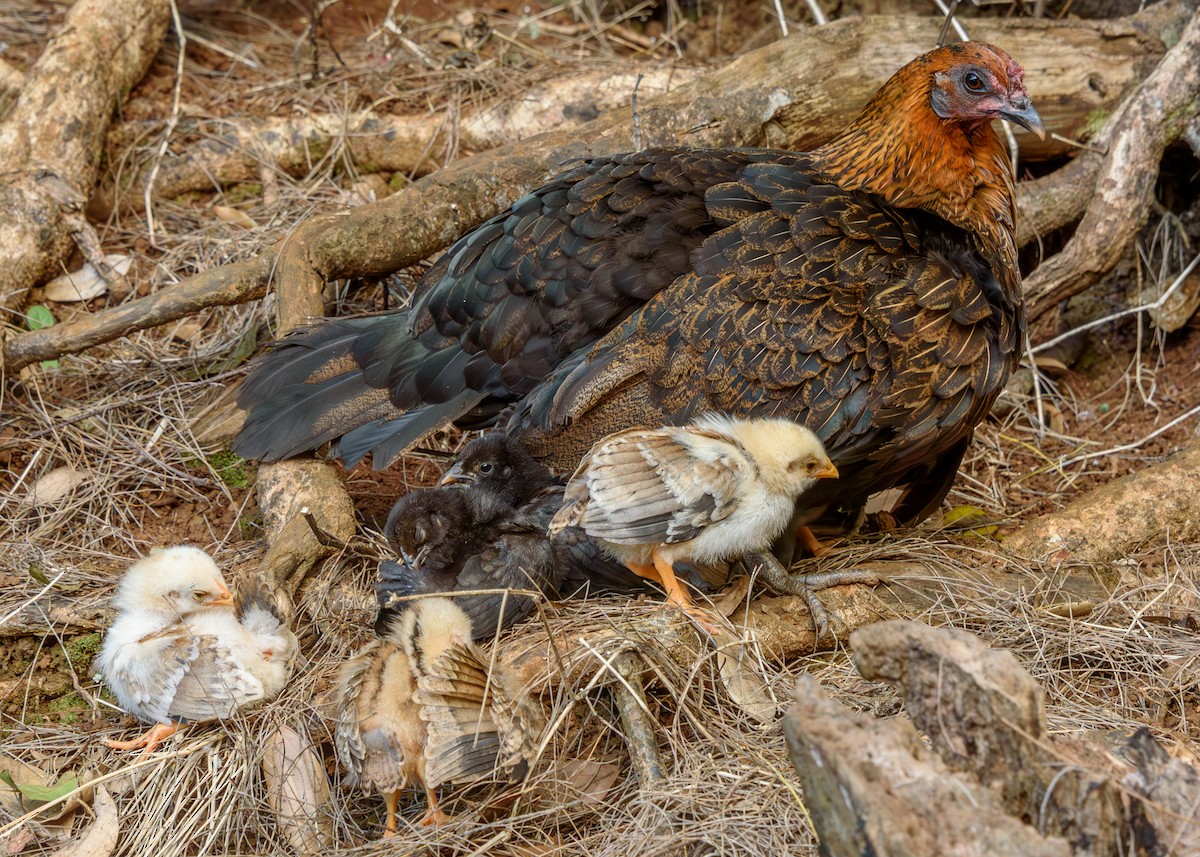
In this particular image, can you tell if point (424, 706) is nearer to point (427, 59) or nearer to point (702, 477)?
point (702, 477)

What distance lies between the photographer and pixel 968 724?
1892 mm

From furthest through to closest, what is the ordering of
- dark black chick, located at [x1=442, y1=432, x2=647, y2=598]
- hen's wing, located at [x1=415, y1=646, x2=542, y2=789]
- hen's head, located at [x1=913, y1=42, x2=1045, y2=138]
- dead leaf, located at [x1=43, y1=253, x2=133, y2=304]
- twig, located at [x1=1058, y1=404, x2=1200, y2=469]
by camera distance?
dead leaf, located at [x1=43, y1=253, x2=133, y2=304]
twig, located at [x1=1058, y1=404, x2=1200, y2=469]
hen's head, located at [x1=913, y1=42, x2=1045, y2=138]
dark black chick, located at [x1=442, y1=432, x2=647, y2=598]
hen's wing, located at [x1=415, y1=646, x2=542, y2=789]

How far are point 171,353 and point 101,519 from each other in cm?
94

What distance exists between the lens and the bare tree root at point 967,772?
173 centimetres

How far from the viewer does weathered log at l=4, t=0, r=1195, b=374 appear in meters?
4.29

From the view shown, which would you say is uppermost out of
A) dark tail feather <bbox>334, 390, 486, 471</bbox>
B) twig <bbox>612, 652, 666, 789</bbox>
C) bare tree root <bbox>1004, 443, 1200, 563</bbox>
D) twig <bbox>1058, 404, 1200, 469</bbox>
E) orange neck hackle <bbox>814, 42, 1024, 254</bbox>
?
orange neck hackle <bbox>814, 42, 1024, 254</bbox>

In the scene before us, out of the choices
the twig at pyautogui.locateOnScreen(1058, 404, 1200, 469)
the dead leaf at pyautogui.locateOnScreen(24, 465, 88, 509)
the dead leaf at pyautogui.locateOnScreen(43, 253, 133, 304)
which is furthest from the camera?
the dead leaf at pyautogui.locateOnScreen(43, 253, 133, 304)

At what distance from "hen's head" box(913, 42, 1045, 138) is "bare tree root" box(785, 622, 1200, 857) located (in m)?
2.22

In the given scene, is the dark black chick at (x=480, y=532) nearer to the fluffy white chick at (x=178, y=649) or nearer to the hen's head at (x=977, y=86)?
the fluffy white chick at (x=178, y=649)

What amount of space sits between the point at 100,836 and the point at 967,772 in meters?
2.17

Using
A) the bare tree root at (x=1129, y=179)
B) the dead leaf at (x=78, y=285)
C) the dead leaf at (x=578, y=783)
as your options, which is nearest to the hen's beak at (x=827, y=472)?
the dead leaf at (x=578, y=783)

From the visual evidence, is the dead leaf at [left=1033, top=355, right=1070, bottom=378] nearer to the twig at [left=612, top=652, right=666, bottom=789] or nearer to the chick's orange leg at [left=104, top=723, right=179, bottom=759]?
the twig at [left=612, top=652, right=666, bottom=789]

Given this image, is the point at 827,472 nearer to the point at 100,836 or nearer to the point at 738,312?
the point at 738,312

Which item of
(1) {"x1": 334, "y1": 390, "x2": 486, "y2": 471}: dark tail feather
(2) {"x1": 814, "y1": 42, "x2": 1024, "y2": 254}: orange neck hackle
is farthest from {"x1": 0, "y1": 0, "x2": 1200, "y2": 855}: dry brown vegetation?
(2) {"x1": 814, "y1": 42, "x2": 1024, "y2": 254}: orange neck hackle
